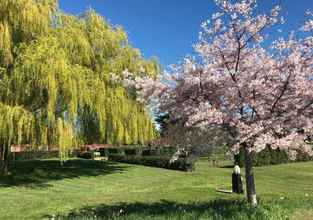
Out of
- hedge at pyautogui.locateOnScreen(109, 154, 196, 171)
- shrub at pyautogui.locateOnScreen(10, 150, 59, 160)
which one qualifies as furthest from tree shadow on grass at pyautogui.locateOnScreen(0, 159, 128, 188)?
shrub at pyautogui.locateOnScreen(10, 150, 59, 160)

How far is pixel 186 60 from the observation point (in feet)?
30.9

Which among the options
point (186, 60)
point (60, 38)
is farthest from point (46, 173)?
point (186, 60)

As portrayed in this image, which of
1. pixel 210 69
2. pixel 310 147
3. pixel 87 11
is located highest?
pixel 87 11

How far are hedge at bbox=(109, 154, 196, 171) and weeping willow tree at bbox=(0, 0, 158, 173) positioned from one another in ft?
13.2

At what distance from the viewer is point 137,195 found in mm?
15492

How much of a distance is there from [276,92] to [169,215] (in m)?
3.37

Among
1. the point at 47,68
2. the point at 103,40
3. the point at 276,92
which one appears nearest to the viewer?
the point at 276,92

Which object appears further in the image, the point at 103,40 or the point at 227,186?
the point at 103,40

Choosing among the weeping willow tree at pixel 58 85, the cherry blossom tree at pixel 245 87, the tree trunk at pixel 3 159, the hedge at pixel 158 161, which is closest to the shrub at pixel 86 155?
the hedge at pixel 158 161

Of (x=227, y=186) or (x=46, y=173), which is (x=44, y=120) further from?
(x=227, y=186)

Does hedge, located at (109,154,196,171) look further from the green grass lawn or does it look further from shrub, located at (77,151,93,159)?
shrub, located at (77,151,93,159)

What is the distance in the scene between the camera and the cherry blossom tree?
351 inches

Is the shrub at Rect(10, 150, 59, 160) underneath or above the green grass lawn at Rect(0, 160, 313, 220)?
above

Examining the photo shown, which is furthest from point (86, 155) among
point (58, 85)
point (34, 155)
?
point (58, 85)
